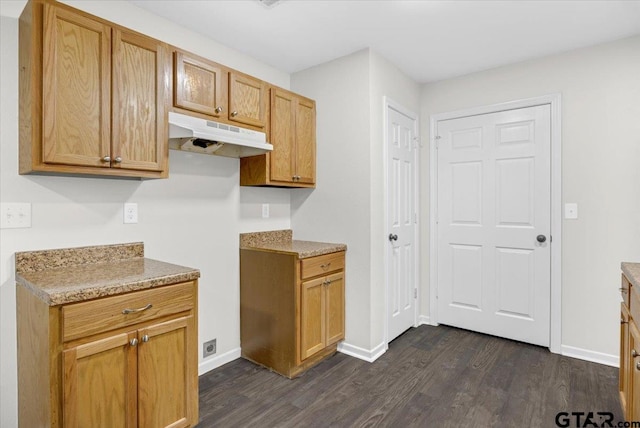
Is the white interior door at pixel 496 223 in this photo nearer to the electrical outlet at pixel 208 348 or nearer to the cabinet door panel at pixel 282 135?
the cabinet door panel at pixel 282 135

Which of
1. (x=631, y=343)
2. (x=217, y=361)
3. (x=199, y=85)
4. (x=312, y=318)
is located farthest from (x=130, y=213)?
A: (x=631, y=343)

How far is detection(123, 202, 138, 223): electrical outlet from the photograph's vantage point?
6.93 feet

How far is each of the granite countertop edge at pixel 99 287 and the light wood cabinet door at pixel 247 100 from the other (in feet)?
3.87

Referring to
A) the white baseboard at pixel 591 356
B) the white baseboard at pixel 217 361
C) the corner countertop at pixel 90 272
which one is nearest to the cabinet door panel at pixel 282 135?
the corner countertop at pixel 90 272

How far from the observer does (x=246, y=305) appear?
276 cm

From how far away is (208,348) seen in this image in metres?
2.57

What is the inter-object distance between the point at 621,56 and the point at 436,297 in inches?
98.7

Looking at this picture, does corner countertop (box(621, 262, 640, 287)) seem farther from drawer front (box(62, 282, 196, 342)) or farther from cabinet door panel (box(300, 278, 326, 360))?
drawer front (box(62, 282, 196, 342))

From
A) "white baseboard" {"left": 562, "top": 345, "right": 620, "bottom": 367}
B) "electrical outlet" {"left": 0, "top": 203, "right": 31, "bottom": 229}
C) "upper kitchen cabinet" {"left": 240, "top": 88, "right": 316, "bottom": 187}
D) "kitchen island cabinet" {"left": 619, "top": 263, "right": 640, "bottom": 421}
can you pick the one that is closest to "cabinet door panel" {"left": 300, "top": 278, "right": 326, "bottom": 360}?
"upper kitchen cabinet" {"left": 240, "top": 88, "right": 316, "bottom": 187}

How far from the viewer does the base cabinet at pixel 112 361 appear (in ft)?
4.47

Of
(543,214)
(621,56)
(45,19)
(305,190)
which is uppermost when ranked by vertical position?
(621,56)

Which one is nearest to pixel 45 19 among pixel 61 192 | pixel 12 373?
pixel 61 192

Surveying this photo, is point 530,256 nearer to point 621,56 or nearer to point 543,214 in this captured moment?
point 543,214

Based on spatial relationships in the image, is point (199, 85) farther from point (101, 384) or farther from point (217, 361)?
point (217, 361)
